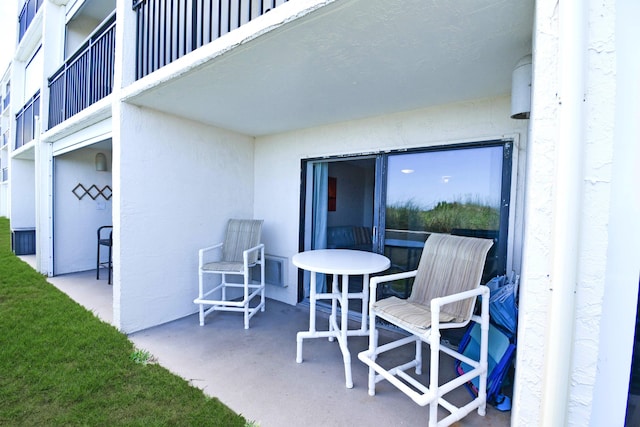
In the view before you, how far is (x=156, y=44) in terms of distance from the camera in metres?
2.87

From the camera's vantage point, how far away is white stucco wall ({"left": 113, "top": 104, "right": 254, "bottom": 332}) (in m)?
2.98

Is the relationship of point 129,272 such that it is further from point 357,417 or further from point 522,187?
point 522,187

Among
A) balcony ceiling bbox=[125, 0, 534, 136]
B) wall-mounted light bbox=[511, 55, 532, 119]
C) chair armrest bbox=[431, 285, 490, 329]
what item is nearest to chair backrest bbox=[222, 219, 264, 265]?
balcony ceiling bbox=[125, 0, 534, 136]

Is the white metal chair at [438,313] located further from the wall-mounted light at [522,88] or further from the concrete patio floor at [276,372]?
the wall-mounted light at [522,88]

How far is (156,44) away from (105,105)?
954mm

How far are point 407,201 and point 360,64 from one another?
5.24 ft

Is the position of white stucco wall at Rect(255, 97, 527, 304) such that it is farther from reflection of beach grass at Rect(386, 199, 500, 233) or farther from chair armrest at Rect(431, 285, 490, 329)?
chair armrest at Rect(431, 285, 490, 329)

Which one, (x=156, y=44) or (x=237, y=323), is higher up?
(x=156, y=44)

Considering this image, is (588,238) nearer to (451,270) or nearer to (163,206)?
(451,270)

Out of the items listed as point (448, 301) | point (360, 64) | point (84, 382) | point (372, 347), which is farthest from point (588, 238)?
point (84, 382)

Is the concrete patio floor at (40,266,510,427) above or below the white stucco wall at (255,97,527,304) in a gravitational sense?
below

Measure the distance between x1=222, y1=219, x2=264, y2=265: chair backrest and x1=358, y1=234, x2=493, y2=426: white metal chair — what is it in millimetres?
2094

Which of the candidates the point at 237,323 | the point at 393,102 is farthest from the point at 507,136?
the point at 237,323

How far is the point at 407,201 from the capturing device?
10.4ft
